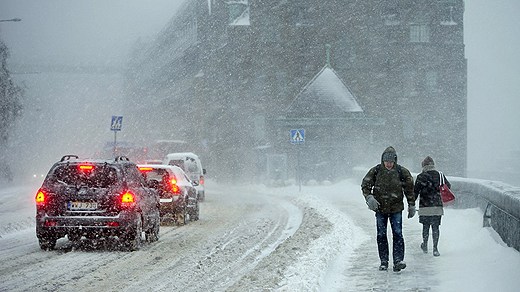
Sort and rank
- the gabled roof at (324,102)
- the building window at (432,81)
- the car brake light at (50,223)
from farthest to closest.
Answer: the building window at (432,81), the gabled roof at (324,102), the car brake light at (50,223)

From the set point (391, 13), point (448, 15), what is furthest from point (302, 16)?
point (448, 15)

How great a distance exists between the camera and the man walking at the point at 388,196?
1110 cm

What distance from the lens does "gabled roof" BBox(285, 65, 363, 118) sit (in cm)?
5312

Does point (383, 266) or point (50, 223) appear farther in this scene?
point (50, 223)

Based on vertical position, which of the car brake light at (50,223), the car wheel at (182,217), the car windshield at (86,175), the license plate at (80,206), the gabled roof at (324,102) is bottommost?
the car wheel at (182,217)

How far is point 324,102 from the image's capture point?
54.0 meters

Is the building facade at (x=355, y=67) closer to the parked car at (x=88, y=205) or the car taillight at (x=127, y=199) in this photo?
the parked car at (x=88, y=205)

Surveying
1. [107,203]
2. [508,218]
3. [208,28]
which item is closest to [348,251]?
[508,218]

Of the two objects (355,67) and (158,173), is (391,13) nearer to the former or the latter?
(355,67)

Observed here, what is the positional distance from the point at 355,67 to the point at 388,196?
53.6m

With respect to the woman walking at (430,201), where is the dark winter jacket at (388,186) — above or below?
above

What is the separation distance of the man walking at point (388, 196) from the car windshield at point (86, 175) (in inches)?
210

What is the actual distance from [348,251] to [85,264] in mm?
4569

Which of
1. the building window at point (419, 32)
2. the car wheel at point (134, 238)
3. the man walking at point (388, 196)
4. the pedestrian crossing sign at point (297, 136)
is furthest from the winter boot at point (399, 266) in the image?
the building window at point (419, 32)
